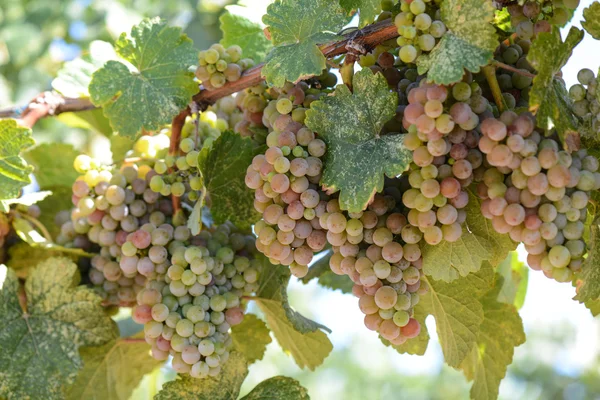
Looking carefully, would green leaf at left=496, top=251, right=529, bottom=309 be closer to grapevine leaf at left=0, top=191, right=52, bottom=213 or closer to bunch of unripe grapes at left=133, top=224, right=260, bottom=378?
bunch of unripe grapes at left=133, top=224, right=260, bottom=378

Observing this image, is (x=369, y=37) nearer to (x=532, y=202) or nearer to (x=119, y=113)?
(x=532, y=202)

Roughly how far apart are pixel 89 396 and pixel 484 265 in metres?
0.73

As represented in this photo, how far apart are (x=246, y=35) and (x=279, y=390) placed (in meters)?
0.65

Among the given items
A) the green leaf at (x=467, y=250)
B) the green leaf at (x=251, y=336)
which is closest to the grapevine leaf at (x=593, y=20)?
the green leaf at (x=467, y=250)

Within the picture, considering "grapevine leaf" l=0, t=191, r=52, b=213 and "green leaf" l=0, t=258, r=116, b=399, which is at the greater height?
"grapevine leaf" l=0, t=191, r=52, b=213

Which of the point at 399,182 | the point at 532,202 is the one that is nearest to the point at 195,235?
→ the point at 399,182

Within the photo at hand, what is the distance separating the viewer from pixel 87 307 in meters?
1.16

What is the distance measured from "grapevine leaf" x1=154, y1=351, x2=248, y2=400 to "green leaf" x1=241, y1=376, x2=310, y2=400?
0.10 feet

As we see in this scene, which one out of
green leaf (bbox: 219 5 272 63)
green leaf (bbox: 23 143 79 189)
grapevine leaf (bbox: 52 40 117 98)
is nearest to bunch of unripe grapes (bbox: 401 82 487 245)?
green leaf (bbox: 219 5 272 63)

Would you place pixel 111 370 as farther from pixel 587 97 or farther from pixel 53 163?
pixel 587 97

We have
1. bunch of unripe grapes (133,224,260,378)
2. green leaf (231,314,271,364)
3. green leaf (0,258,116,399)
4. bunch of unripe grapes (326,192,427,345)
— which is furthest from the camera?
green leaf (231,314,271,364)

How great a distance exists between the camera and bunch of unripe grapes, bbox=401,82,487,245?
763 millimetres

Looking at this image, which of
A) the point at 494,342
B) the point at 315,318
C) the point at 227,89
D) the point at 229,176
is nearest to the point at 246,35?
the point at 227,89

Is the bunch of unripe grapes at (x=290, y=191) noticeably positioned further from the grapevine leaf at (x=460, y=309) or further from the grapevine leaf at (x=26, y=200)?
the grapevine leaf at (x=26, y=200)
